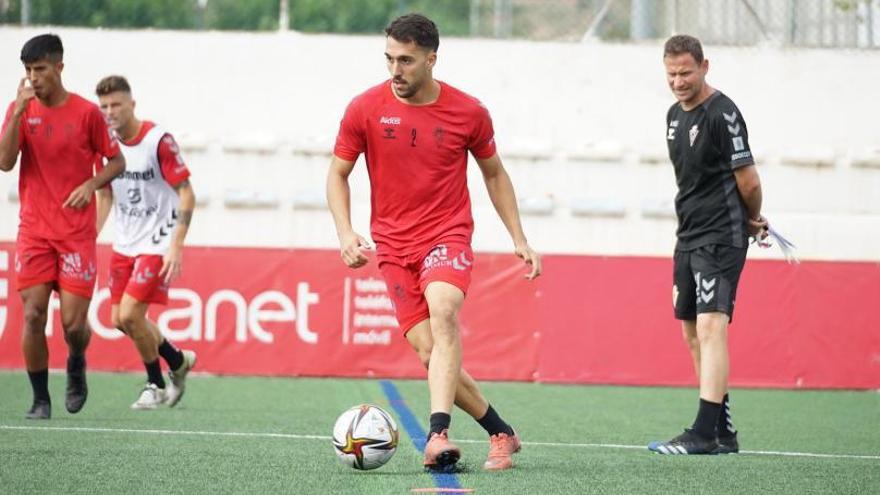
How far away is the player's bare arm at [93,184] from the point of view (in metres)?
9.65

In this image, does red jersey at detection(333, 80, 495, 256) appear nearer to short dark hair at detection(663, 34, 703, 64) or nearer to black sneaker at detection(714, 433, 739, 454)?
short dark hair at detection(663, 34, 703, 64)

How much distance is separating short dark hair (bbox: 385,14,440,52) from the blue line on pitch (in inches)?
80.8

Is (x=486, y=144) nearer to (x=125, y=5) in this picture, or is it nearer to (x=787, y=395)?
(x=787, y=395)

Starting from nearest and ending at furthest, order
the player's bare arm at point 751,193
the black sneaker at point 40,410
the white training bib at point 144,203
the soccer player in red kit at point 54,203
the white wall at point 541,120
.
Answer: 1. the player's bare arm at point 751,193
2. the soccer player in red kit at point 54,203
3. the black sneaker at point 40,410
4. the white training bib at point 144,203
5. the white wall at point 541,120

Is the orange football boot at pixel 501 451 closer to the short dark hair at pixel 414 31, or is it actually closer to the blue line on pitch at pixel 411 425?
the blue line on pitch at pixel 411 425

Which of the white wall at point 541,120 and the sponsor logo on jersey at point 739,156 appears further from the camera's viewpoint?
the white wall at point 541,120

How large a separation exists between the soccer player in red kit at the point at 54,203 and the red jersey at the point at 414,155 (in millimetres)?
2898

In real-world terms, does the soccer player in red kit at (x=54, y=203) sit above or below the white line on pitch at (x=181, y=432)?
above

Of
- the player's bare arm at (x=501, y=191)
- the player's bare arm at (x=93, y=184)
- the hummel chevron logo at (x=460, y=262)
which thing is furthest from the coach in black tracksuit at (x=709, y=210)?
the player's bare arm at (x=93, y=184)

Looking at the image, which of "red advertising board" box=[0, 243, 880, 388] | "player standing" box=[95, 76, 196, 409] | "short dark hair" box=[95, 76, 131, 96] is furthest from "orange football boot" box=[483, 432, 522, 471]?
"red advertising board" box=[0, 243, 880, 388]

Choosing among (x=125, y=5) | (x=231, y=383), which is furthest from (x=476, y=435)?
(x=125, y=5)

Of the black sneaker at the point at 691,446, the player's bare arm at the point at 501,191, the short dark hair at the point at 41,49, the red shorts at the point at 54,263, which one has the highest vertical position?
the short dark hair at the point at 41,49

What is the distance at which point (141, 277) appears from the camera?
11.0 metres

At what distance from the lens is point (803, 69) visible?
1917 cm
